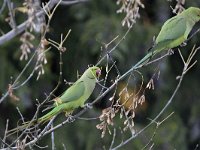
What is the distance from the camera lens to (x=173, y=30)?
5.25 metres

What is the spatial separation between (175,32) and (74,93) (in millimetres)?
878

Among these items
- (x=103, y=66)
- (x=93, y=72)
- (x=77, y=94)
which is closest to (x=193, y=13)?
(x=93, y=72)

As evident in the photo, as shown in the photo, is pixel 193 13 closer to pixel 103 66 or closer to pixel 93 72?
pixel 93 72

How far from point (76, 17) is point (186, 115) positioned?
1822 mm

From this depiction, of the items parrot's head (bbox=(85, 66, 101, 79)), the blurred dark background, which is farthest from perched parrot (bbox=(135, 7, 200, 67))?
the blurred dark background

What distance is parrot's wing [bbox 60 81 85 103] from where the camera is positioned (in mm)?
4738

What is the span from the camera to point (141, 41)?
8.86 meters

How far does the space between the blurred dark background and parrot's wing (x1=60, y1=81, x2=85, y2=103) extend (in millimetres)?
3423

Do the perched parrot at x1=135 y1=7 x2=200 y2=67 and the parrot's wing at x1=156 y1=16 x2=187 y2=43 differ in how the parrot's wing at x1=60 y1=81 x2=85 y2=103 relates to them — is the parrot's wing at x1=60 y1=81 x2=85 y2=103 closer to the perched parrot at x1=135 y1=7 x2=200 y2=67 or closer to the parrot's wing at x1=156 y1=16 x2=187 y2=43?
the perched parrot at x1=135 y1=7 x2=200 y2=67

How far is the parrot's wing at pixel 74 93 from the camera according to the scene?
15.5 feet

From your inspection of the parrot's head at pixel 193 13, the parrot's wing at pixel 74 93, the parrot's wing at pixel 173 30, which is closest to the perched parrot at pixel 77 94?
the parrot's wing at pixel 74 93

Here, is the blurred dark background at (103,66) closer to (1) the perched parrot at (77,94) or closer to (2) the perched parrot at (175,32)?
(2) the perched parrot at (175,32)

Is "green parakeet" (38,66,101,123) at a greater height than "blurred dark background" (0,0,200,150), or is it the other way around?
"green parakeet" (38,66,101,123)

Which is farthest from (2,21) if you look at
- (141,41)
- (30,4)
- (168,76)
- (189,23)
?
(30,4)
